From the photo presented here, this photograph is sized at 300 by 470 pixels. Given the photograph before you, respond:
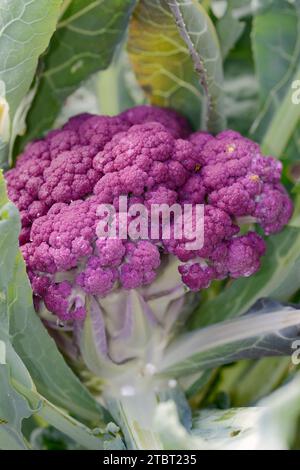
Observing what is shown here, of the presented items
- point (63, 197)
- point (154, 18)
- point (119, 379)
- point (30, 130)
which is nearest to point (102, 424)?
point (119, 379)

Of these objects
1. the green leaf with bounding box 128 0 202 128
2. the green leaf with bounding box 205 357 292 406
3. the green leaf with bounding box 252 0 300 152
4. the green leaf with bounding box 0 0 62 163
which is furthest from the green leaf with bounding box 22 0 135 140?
the green leaf with bounding box 205 357 292 406

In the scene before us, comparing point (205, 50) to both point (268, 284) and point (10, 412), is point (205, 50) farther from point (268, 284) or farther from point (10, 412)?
point (10, 412)

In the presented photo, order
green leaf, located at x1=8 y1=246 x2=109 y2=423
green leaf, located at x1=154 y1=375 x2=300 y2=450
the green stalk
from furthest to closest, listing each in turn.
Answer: the green stalk → green leaf, located at x1=8 y1=246 x2=109 y2=423 → green leaf, located at x1=154 y1=375 x2=300 y2=450

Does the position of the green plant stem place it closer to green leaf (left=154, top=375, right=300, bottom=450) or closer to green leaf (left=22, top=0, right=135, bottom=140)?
green leaf (left=154, top=375, right=300, bottom=450)

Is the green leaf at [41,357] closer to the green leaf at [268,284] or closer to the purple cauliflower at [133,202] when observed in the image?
the purple cauliflower at [133,202]

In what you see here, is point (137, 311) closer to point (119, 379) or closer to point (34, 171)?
point (119, 379)

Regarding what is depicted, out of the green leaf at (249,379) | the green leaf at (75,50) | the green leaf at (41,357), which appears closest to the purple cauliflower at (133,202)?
the green leaf at (41,357)

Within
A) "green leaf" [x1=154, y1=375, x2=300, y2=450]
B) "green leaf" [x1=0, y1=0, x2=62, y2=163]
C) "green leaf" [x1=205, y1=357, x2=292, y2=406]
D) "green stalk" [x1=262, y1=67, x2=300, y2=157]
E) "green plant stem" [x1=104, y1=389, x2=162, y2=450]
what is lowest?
"green leaf" [x1=205, y1=357, x2=292, y2=406]
